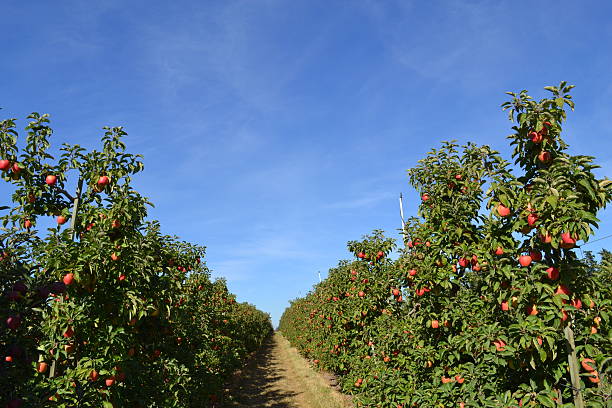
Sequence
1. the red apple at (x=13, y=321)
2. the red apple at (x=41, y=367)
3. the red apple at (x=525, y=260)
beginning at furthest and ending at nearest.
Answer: the red apple at (x=41, y=367) → the red apple at (x=525, y=260) → the red apple at (x=13, y=321)

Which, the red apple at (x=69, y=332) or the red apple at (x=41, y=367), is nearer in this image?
the red apple at (x=69, y=332)

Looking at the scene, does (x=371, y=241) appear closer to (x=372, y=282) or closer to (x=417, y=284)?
(x=372, y=282)

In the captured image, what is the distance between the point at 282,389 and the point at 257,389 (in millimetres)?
1159

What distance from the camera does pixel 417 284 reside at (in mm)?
5855

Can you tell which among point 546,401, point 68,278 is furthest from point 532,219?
point 68,278

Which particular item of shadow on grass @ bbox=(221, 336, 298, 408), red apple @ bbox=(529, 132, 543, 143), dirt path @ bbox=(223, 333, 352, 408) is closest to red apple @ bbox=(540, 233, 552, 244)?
red apple @ bbox=(529, 132, 543, 143)

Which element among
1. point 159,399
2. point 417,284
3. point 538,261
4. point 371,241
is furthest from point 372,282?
point 538,261

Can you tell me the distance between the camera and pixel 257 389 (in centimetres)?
1681

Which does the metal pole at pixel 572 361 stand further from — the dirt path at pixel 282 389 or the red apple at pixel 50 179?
the dirt path at pixel 282 389

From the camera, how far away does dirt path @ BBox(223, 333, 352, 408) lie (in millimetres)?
13523

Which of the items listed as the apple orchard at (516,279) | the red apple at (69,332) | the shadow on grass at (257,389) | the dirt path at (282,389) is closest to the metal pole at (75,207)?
the red apple at (69,332)

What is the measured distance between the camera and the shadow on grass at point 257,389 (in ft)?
46.0

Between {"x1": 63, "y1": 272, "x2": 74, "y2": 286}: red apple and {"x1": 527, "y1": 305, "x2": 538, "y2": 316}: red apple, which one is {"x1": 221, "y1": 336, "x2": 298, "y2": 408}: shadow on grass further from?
{"x1": 527, "y1": 305, "x2": 538, "y2": 316}: red apple

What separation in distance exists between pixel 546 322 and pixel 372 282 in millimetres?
6912
